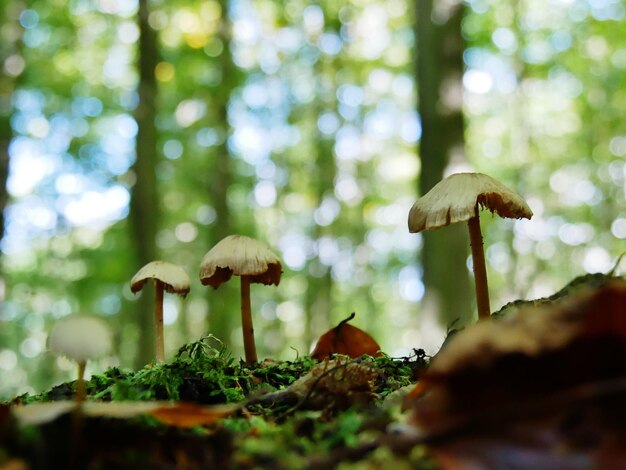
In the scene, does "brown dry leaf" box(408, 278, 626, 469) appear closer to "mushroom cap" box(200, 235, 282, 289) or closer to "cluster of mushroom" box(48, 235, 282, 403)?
"cluster of mushroom" box(48, 235, 282, 403)

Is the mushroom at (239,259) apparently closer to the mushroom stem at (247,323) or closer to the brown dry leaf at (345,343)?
the mushroom stem at (247,323)

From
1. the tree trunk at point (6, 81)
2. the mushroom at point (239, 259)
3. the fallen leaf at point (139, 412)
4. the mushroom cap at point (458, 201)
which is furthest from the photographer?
the tree trunk at point (6, 81)

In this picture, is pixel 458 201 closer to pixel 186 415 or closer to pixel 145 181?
pixel 186 415

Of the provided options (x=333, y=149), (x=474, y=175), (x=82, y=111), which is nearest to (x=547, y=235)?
(x=333, y=149)

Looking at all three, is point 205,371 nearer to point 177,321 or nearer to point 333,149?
point 333,149

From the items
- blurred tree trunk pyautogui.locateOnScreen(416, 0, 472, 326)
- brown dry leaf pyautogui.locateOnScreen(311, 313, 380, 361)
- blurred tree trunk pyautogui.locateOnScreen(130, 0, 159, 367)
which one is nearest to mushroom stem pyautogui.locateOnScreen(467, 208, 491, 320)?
brown dry leaf pyautogui.locateOnScreen(311, 313, 380, 361)

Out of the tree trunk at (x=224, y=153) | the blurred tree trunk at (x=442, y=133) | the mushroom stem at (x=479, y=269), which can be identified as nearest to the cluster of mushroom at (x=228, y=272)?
the mushroom stem at (x=479, y=269)

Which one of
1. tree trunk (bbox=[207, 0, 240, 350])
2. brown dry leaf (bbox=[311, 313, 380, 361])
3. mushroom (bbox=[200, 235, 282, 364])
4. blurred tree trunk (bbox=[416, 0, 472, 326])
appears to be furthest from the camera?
tree trunk (bbox=[207, 0, 240, 350])
